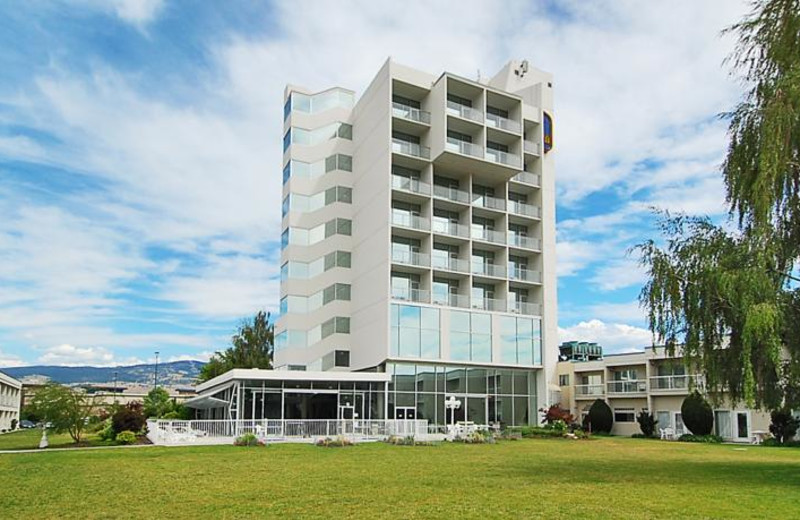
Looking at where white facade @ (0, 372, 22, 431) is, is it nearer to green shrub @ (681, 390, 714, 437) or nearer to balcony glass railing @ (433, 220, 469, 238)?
balcony glass railing @ (433, 220, 469, 238)

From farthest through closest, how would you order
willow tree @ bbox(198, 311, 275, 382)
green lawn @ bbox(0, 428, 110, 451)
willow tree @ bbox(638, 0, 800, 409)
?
willow tree @ bbox(198, 311, 275, 382)
green lawn @ bbox(0, 428, 110, 451)
willow tree @ bbox(638, 0, 800, 409)

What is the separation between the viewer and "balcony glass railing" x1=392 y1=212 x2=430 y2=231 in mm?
46169

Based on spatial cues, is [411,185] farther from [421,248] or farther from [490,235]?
[490,235]

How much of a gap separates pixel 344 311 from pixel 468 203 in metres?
10.9

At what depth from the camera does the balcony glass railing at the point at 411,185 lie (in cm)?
4609

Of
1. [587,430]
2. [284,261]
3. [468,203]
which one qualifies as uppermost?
[468,203]

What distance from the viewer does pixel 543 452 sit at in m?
28.8

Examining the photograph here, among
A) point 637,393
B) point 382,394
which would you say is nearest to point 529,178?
point 637,393

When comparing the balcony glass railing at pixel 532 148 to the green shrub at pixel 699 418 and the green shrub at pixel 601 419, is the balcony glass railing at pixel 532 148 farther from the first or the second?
the green shrub at pixel 699 418

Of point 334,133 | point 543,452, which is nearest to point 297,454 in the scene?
point 543,452

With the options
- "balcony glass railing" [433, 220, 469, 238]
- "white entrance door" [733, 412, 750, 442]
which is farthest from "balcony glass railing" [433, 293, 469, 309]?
"white entrance door" [733, 412, 750, 442]

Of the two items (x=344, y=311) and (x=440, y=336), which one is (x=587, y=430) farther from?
(x=344, y=311)

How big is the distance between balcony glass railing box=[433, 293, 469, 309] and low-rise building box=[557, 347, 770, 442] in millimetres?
11846

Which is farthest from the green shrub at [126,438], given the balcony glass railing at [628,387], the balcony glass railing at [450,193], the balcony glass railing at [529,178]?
the balcony glass railing at [628,387]
